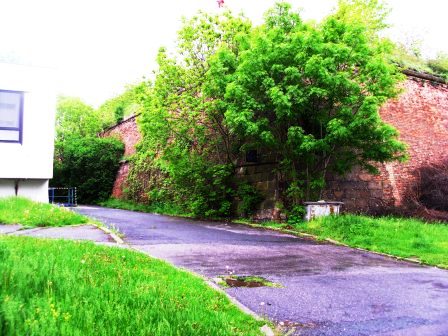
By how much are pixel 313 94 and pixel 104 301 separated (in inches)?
397

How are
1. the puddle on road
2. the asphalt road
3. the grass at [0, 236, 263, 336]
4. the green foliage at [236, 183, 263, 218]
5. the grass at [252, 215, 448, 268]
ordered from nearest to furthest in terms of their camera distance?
the grass at [0, 236, 263, 336] < the asphalt road < the puddle on road < the grass at [252, 215, 448, 268] < the green foliage at [236, 183, 263, 218]

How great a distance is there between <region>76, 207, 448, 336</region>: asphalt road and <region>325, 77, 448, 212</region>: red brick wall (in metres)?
5.79

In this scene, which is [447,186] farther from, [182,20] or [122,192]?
[122,192]

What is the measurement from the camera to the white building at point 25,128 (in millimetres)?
14977

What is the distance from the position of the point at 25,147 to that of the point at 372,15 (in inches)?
789

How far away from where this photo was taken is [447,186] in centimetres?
1559

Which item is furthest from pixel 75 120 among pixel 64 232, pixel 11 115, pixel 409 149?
pixel 64 232

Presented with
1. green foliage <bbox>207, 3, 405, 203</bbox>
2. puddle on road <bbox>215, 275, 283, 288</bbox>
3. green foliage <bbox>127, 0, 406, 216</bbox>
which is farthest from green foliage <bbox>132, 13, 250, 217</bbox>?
puddle on road <bbox>215, 275, 283, 288</bbox>

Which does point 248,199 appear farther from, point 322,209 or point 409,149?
point 409,149

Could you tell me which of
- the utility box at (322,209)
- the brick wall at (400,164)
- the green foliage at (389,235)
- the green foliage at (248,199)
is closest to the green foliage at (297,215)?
the utility box at (322,209)

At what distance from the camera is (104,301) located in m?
3.95

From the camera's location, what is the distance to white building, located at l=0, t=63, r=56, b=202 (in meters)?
15.0

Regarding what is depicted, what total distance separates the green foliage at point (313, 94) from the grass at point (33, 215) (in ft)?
18.0

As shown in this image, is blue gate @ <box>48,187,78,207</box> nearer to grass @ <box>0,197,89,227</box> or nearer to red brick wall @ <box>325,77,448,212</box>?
grass @ <box>0,197,89,227</box>
